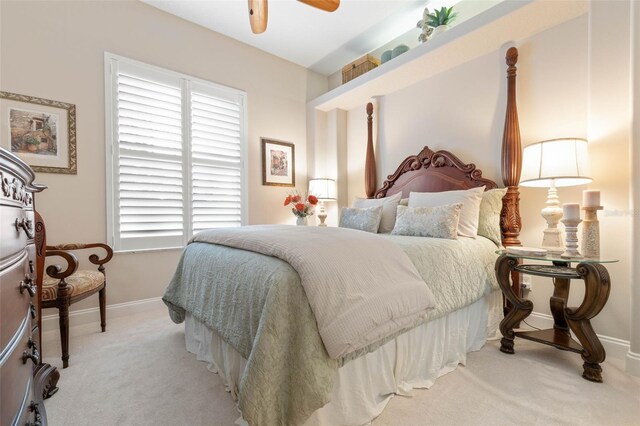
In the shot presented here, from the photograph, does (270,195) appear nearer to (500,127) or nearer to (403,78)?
(403,78)

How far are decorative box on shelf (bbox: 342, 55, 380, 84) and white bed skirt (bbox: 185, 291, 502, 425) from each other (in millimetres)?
2945

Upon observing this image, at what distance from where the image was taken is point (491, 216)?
8.04 ft

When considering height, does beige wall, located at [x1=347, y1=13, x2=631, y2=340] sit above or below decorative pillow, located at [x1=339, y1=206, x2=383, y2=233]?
above

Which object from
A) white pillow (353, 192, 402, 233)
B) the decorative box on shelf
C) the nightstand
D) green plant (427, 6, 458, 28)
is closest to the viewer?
the nightstand

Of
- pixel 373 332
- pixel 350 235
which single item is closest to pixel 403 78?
pixel 350 235

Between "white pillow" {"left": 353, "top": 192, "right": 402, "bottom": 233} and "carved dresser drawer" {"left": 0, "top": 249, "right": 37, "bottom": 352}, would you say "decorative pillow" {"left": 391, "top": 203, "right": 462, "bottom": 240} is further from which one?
"carved dresser drawer" {"left": 0, "top": 249, "right": 37, "bottom": 352}

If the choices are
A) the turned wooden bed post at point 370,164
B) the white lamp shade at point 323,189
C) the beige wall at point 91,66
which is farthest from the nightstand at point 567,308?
the beige wall at point 91,66

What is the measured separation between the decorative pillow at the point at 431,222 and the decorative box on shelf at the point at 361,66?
2.10 metres

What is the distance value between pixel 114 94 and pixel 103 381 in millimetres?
2541

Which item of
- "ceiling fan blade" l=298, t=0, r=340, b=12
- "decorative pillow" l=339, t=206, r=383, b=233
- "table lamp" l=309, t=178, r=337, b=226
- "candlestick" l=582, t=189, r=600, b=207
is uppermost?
"ceiling fan blade" l=298, t=0, r=340, b=12

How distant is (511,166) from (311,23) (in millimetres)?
2608

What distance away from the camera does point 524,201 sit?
2.54 metres

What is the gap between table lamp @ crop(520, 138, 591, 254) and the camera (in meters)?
1.91

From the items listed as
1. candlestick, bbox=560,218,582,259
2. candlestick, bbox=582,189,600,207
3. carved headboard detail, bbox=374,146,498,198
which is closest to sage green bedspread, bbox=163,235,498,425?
candlestick, bbox=560,218,582,259
